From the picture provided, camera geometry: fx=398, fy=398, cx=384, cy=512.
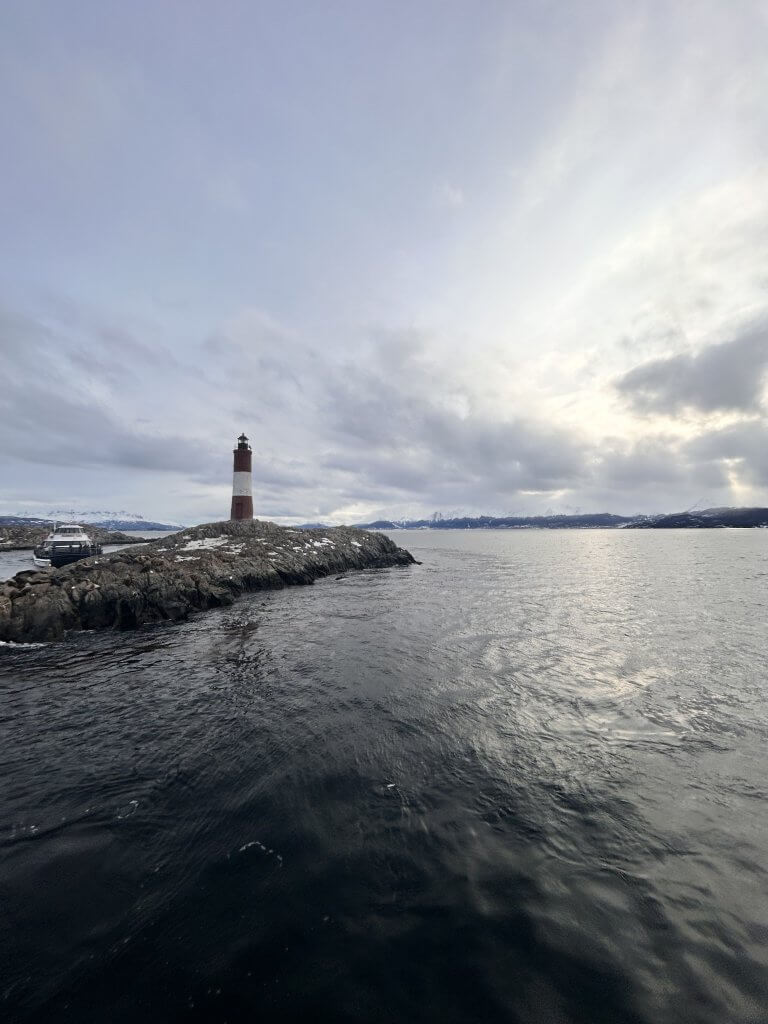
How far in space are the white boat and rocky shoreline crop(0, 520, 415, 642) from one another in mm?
18388

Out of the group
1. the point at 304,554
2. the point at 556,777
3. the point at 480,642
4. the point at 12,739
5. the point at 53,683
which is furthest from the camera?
the point at 304,554

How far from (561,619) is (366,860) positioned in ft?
71.6

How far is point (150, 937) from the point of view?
5859 mm

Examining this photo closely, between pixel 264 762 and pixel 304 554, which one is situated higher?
pixel 304 554

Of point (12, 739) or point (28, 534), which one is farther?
point (28, 534)

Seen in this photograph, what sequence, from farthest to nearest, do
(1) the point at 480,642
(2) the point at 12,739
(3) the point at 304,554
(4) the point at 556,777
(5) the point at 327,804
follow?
1. (3) the point at 304,554
2. (1) the point at 480,642
3. (2) the point at 12,739
4. (4) the point at 556,777
5. (5) the point at 327,804

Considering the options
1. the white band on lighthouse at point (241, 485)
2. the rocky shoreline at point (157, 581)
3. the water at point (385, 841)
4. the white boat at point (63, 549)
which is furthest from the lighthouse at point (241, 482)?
the water at point (385, 841)

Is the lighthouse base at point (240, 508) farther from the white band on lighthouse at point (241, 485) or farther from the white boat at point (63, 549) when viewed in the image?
the white boat at point (63, 549)

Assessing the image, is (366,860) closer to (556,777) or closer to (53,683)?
(556,777)

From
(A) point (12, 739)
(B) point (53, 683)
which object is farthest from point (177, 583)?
(A) point (12, 739)

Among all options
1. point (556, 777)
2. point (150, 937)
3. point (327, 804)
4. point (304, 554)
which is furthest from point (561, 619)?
point (304, 554)

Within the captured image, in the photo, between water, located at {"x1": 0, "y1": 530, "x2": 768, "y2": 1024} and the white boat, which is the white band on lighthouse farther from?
water, located at {"x1": 0, "y1": 530, "x2": 768, "y2": 1024}

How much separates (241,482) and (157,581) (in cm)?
3048

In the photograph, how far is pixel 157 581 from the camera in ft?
90.3
